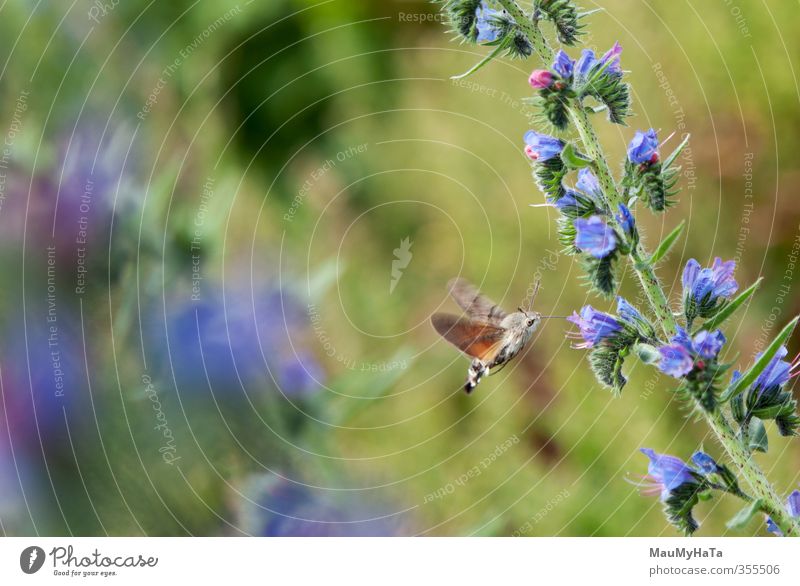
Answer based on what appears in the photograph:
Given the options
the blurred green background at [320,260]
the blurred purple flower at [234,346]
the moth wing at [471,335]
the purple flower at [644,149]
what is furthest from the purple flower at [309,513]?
the purple flower at [644,149]

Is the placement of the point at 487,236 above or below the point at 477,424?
above

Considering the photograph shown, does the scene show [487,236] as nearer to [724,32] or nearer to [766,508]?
[724,32]

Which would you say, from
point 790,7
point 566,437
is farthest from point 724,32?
point 566,437

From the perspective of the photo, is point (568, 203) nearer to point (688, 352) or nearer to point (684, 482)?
point (688, 352)

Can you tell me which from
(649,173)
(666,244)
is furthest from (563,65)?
(666,244)

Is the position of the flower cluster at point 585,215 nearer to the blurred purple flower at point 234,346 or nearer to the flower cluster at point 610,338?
the flower cluster at point 610,338
